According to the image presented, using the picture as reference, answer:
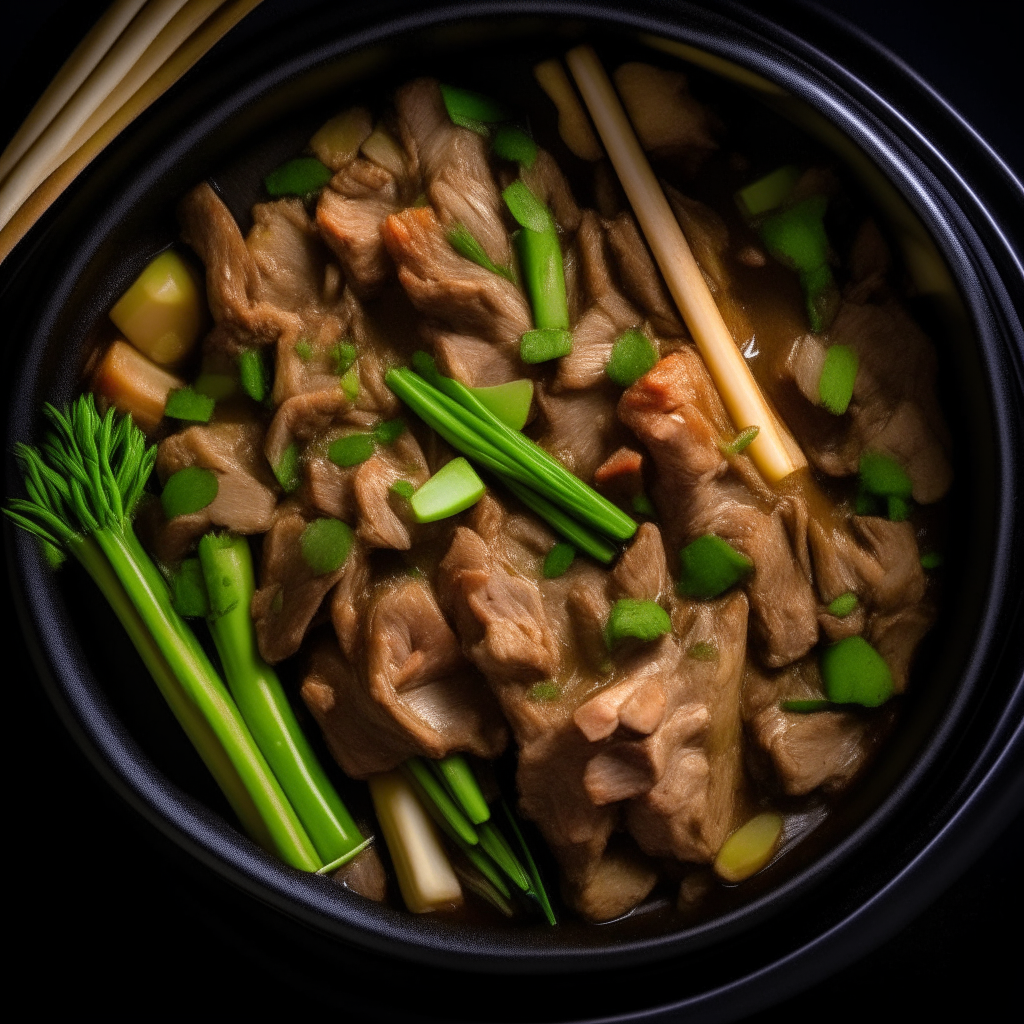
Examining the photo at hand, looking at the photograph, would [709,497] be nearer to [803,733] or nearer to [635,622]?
[635,622]

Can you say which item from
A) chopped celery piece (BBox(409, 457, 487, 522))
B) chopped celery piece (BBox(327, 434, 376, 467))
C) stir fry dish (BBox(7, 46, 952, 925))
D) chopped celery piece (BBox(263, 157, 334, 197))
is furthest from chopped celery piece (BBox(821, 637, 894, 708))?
chopped celery piece (BBox(263, 157, 334, 197))

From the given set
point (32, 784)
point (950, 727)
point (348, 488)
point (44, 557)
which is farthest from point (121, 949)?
point (950, 727)

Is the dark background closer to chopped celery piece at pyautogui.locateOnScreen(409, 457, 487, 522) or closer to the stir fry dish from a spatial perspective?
the stir fry dish

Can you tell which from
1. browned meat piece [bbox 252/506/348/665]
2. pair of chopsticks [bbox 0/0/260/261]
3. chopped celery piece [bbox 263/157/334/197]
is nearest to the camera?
pair of chopsticks [bbox 0/0/260/261]

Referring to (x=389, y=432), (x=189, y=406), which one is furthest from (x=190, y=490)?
(x=389, y=432)

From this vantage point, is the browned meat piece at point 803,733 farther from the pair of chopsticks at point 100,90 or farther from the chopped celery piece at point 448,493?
the pair of chopsticks at point 100,90

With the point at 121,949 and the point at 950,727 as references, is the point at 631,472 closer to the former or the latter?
the point at 950,727
